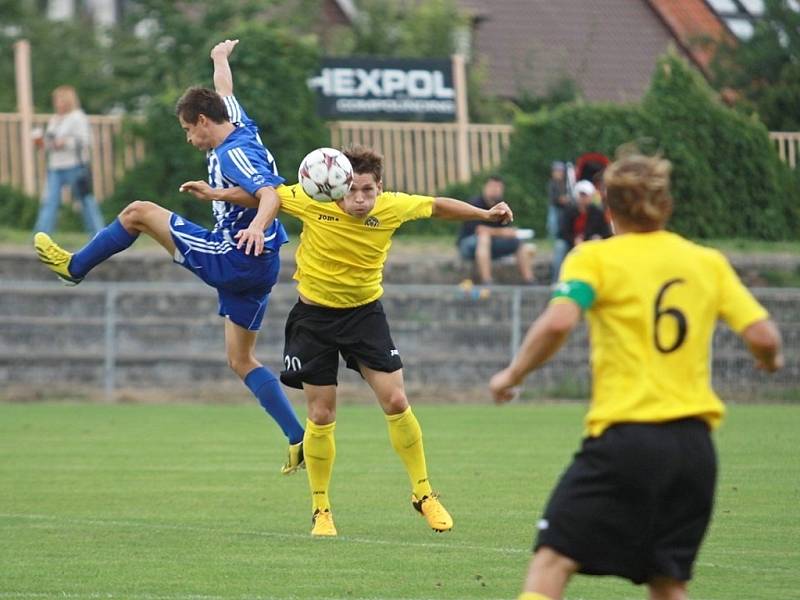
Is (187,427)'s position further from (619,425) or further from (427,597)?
(619,425)

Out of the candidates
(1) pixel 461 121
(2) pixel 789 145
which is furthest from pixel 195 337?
(2) pixel 789 145

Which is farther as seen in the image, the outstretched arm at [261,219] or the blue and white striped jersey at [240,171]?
the blue and white striped jersey at [240,171]

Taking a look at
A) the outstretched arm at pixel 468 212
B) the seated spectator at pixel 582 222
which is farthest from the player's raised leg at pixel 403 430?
the seated spectator at pixel 582 222

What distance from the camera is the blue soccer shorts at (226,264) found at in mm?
10695

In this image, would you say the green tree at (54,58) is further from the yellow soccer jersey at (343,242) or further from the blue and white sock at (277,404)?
the yellow soccer jersey at (343,242)

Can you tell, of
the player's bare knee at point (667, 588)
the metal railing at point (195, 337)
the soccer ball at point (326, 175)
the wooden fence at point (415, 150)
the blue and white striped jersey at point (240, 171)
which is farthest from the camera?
the wooden fence at point (415, 150)

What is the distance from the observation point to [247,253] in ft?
32.4

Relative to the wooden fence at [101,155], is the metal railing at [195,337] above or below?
below

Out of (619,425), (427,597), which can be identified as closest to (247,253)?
(427,597)

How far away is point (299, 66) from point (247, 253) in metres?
18.1

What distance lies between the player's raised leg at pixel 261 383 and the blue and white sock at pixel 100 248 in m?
0.94

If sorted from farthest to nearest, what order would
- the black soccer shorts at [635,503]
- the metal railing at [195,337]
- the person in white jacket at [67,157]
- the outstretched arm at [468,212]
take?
1. the person in white jacket at [67,157]
2. the metal railing at [195,337]
3. the outstretched arm at [468,212]
4. the black soccer shorts at [635,503]

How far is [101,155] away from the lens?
27016mm

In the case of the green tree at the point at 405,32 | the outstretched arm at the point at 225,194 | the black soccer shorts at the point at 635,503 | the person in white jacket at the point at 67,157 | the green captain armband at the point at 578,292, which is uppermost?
the green tree at the point at 405,32
